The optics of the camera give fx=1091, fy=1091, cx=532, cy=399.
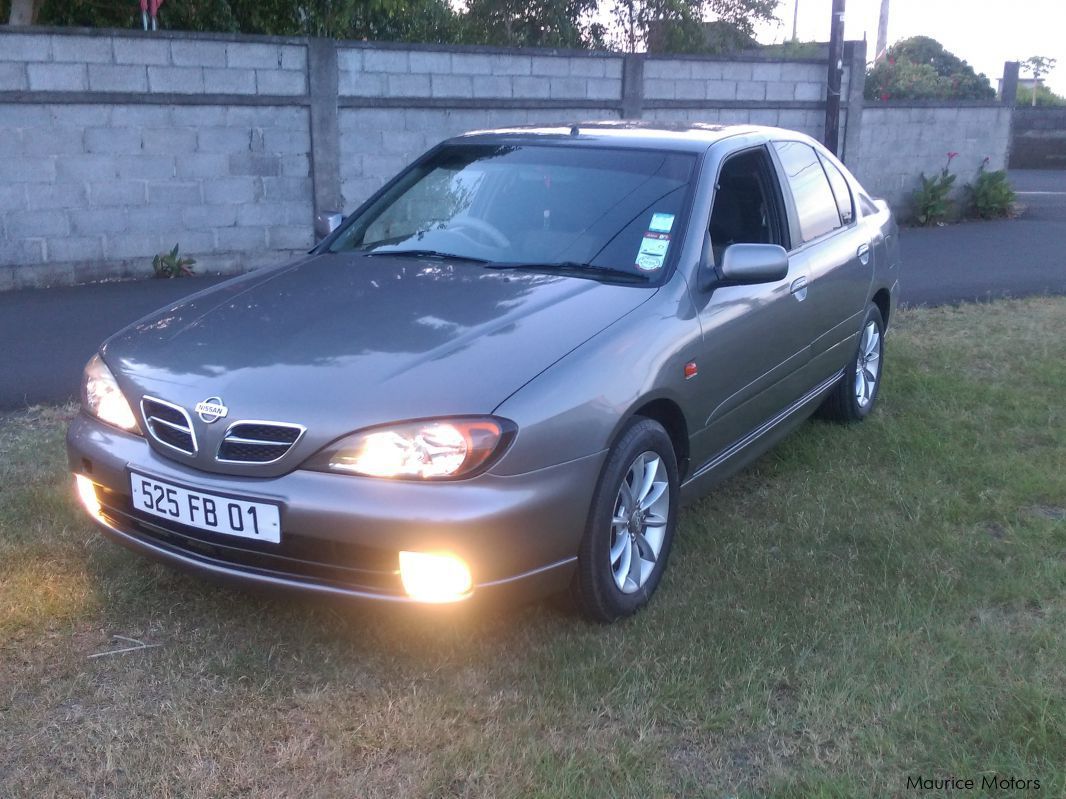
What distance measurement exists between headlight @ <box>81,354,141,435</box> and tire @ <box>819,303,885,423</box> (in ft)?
11.4

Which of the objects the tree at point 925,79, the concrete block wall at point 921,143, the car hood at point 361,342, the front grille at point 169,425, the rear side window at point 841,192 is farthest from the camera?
the tree at point 925,79

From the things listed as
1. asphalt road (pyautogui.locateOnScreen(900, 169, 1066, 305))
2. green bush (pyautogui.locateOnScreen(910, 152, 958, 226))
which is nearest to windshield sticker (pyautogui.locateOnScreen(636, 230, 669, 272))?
asphalt road (pyautogui.locateOnScreen(900, 169, 1066, 305))

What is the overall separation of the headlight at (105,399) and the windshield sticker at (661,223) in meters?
1.88

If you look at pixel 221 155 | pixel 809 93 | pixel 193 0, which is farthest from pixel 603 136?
pixel 809 93

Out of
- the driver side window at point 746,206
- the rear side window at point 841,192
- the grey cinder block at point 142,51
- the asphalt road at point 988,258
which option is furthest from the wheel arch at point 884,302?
the grey cinder block at point 142,51

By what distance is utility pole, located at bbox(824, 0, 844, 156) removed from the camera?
13.1 metres

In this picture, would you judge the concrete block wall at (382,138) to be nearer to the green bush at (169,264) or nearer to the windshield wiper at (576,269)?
the green bush at (169,264)

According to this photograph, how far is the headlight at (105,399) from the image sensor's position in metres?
3.31

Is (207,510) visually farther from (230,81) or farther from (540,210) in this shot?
(230,81)

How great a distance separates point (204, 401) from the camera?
3051 millimetres

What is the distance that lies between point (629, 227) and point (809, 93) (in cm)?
1080

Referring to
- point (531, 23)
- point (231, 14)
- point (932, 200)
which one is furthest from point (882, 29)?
point (231, 14)

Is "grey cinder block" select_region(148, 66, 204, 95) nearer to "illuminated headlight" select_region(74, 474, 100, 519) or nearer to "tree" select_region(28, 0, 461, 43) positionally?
"tree" select_region(28, 0, 461, 43)

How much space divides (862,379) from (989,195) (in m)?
10.8
